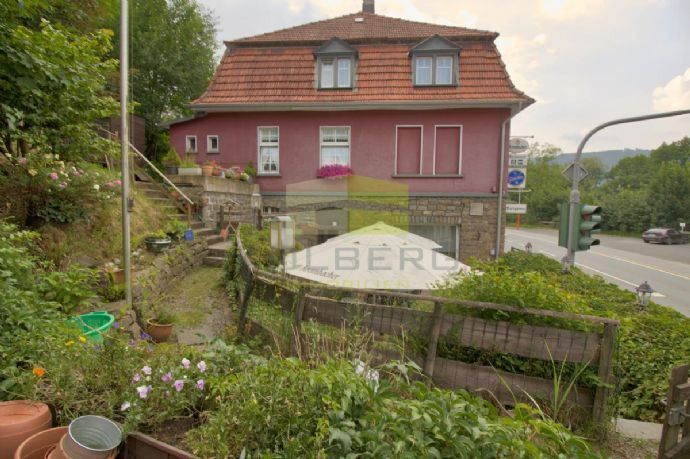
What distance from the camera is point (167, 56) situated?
751 inches

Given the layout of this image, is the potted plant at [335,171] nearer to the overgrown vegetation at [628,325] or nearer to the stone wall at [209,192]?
the stone wall at [209,192]

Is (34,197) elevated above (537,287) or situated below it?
above

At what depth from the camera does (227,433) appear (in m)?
1.68

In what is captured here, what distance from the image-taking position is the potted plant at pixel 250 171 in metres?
11.7

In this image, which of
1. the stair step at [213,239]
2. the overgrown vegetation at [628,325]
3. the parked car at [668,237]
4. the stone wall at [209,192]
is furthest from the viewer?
the parked car at [668,237]

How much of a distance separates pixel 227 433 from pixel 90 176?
4942mm

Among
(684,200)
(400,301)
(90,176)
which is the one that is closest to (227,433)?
(400,301)

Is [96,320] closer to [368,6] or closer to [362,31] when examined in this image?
[362,31]

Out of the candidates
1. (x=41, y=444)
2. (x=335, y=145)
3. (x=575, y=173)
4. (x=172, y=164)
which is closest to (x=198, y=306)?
(x=41, y=444)

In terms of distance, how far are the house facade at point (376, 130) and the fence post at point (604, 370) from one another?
334 inches

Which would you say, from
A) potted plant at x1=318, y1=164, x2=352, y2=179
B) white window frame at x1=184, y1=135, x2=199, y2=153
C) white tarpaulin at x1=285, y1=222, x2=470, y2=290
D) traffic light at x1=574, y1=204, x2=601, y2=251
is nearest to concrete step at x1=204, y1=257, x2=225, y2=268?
white tarpaulin at x1=285, y1=222, x2=470, y2=290

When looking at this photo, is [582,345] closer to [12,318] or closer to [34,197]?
[12,318]

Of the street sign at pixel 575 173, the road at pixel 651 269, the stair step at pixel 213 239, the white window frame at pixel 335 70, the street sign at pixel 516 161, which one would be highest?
the white window frame at pixel 335 70

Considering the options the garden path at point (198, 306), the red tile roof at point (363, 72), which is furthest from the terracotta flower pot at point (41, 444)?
the red tile roof at point (363, 72)
